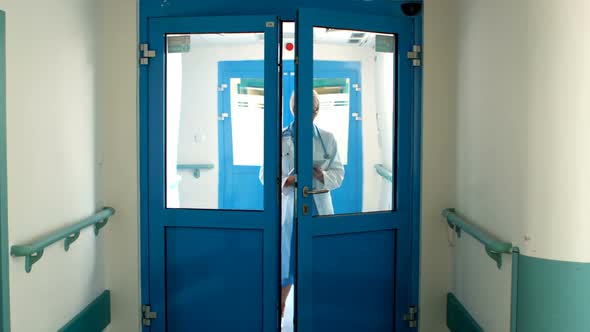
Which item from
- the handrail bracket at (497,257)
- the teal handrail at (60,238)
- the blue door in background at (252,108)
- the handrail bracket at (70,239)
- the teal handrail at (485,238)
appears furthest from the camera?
the blue door in background at (252,108)

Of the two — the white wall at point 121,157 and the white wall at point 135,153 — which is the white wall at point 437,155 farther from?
the white wall at point 121,157

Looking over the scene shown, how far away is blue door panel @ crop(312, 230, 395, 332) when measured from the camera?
2840mm

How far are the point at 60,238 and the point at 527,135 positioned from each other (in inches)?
83.0

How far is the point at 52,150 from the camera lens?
7.45ft

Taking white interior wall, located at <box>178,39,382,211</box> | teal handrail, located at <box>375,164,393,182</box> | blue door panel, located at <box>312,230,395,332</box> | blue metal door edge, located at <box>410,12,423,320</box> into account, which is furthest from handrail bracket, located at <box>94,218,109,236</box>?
blue metal door edge, located at <box>410,12,423,320</box>

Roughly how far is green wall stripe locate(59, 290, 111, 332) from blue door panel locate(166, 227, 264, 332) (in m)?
0.36

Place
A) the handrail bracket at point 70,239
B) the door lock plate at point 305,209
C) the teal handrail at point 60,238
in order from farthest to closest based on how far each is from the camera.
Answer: the door lock plate at point 305,209 < the handrail bracket at point 70,239 < the teal handrail at point 60,238

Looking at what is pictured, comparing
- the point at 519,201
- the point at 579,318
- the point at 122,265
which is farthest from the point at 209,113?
the point at 579,318

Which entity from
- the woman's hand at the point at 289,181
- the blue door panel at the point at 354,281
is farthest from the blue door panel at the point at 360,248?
the woman's hand at the point at 289,181

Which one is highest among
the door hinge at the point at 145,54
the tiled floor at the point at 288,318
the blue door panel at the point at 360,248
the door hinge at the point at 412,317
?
the door hinge at the point at 145,54

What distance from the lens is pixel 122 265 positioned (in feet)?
9.54

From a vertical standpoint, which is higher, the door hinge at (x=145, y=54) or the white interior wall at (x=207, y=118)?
the door hinge at (x=145, y=54)

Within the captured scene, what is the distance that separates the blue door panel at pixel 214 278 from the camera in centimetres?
287

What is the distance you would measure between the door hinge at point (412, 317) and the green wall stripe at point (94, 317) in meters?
1.81
